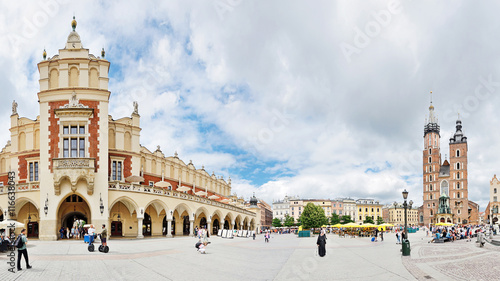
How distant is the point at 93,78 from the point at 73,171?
30.7 feet

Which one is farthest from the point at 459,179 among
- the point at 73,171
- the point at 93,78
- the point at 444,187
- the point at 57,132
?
the point at 57,132

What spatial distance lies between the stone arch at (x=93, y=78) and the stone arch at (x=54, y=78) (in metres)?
3.11

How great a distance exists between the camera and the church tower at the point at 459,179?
140 m

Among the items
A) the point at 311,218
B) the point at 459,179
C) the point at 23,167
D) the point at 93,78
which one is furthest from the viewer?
the point at 459,179

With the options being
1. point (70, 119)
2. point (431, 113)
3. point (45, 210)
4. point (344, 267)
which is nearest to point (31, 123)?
point (70, 119)

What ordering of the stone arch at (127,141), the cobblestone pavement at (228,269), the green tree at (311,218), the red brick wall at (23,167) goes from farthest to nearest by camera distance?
the green tree at (311,218), the stone arch at (127,141), the red brick wall at (23,167), the cobblestone pavement at (228,269)

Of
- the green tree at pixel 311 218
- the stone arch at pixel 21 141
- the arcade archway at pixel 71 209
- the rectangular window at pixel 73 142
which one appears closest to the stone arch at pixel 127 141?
the rectangular window at pixel 73 142

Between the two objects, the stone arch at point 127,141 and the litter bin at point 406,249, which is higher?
the stone arch at point 127,141

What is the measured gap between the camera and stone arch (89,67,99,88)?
131 ft

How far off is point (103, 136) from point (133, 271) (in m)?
24.6

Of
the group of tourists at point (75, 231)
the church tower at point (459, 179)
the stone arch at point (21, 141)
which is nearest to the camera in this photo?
the group of tourists at point (75, 231)

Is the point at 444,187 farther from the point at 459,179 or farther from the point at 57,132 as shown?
the point at 57,132

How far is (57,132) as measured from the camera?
1507 inches

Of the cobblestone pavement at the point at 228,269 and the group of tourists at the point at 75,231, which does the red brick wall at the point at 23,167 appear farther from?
the cobblestone pavement at the point at 228,269
